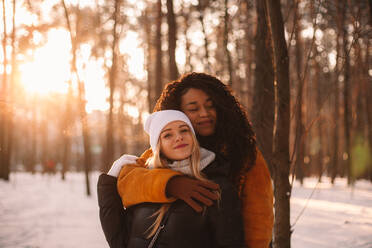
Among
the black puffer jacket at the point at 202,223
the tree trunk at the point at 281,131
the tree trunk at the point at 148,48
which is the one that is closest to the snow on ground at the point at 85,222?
the tree trunk at the point at 281,131

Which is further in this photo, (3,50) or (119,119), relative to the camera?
(119,119)

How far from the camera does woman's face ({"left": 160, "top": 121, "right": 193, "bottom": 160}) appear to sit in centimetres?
159

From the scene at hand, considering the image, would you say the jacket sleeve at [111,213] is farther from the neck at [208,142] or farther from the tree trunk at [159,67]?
the tree trunk at [159,67]

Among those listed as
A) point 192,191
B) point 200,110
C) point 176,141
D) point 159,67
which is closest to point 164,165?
point 176,141

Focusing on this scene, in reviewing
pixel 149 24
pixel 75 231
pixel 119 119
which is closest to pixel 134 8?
pixel 149 24

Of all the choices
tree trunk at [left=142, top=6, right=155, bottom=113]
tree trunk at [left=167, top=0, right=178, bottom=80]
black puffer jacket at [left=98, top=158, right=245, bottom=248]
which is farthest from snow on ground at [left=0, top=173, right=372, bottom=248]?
tree trunk at [left=142, top=6, right=155, bottom=113]

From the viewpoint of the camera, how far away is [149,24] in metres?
14.4

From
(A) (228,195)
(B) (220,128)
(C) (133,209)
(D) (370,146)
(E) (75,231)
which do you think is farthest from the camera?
(D) (370,146)

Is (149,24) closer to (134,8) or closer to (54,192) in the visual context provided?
(134,8)

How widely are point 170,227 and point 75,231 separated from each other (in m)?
5.40

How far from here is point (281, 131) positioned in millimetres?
2312

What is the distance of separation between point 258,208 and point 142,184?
64cm

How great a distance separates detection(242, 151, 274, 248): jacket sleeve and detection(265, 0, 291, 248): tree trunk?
591 millimetres

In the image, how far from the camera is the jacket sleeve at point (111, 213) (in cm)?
164
